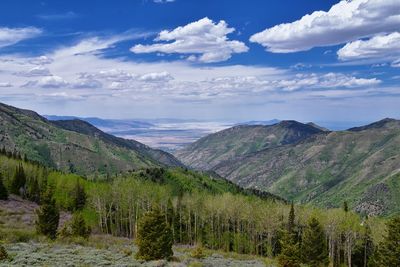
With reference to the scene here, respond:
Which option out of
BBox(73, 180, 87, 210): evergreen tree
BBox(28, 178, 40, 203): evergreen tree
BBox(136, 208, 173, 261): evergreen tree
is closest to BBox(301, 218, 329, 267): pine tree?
BBox(136, 208, 173, 261): evergreen tree

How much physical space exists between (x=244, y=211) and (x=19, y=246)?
363ft

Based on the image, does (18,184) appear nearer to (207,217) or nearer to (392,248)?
(207,217)

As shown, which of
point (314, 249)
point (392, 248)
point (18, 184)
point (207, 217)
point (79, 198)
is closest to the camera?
point (392, 248)

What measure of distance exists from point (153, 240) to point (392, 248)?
5308cm

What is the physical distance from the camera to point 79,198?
16025 centimetres

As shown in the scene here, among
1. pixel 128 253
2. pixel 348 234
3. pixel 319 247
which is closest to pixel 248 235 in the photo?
pixel 348 234

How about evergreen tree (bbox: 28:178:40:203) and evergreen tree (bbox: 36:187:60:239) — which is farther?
evergreen tree (bbox: 28:178:40:203)

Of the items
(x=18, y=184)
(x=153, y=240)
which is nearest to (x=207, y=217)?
(x=18, y=184)

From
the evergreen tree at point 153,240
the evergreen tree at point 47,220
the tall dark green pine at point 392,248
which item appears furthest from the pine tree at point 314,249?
the evergreen tree at point 47,220

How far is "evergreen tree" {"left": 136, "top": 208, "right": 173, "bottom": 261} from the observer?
50.9 metres

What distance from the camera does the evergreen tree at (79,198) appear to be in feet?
522

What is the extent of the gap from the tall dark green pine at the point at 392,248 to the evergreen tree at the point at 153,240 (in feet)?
161

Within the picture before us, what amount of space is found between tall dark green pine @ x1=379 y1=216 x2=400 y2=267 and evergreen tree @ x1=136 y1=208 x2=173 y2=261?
49.1 meters

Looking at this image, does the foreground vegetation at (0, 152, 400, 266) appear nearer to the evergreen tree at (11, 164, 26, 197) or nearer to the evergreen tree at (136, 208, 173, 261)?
the evergreen tree at (11, 164, 26, 197)
